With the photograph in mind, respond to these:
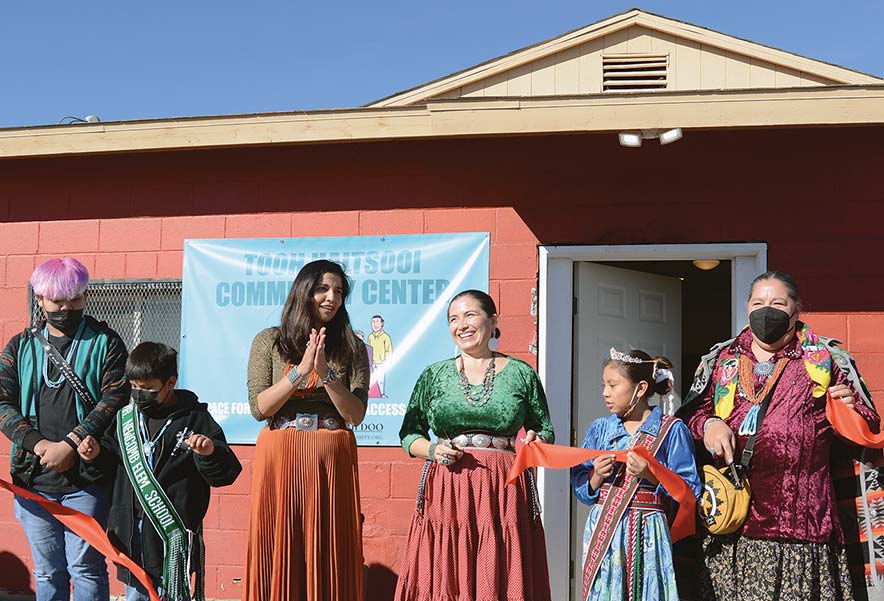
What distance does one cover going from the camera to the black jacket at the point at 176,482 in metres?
4.09

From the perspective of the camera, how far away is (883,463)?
13.0 feet

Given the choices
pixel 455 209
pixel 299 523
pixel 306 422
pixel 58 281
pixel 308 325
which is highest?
pixel 455 209

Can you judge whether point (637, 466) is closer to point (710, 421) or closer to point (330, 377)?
point (710, 421)

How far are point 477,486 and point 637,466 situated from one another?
686 millimetres

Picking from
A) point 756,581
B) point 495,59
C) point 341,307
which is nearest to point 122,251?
point 341,307

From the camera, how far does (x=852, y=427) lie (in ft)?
12.4

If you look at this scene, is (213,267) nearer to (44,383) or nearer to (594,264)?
(44,383)

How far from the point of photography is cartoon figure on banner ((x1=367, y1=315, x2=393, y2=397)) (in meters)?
6.13

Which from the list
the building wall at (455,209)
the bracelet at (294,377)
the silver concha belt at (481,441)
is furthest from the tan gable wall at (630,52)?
the bracelet at (294,377)

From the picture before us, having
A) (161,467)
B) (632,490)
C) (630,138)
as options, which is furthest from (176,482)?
(630,138)

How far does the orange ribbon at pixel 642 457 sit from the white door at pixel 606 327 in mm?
1981

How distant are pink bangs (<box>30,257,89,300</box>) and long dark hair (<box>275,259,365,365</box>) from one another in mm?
1037

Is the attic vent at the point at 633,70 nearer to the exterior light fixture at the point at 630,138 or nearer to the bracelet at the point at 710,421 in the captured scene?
the exterior light fixture at the point at 630,138

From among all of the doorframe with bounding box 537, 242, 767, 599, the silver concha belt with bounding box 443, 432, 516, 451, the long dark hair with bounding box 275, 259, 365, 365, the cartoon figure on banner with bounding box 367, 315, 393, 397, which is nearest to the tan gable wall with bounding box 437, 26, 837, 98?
the doorframe with bounding box 537, 242, 767, 599
